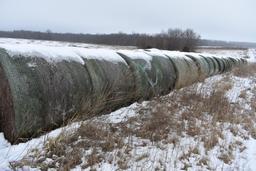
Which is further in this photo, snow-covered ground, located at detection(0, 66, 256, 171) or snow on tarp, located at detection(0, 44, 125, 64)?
snow on tarp, located at detection(0, 44, 125, 64)

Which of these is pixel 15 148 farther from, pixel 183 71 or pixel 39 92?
pixel 183 71

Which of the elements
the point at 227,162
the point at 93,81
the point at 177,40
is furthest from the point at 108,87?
the point at 177,40

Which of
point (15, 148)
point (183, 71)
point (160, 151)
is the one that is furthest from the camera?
point (183, 71)

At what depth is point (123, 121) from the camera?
5.29 meters

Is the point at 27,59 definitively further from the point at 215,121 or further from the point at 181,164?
the point at 215,121

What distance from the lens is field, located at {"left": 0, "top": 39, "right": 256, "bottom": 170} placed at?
3729mm

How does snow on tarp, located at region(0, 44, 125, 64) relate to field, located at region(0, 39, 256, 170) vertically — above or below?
above

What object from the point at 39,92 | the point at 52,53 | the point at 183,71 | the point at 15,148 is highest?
the point at 52,53

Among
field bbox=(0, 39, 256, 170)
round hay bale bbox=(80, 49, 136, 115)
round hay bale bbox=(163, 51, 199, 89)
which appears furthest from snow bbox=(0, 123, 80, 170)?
round hay bale bbox=(163, 51, 199, 89)

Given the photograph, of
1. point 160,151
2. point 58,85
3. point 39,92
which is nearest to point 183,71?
point 160,151

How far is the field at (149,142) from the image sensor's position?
373 centimetres

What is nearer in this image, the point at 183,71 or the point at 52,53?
the point at 52,53

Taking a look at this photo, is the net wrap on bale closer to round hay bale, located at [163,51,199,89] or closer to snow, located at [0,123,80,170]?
snow, located at [0,123,80,170]

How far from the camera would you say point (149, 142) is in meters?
4.55
